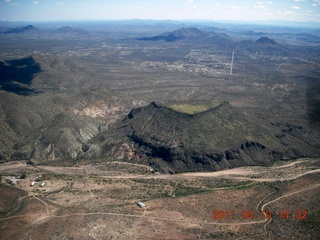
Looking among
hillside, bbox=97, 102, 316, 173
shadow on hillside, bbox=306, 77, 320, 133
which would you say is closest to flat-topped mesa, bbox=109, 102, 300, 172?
hillside, bbox=97, 102, 316, 173

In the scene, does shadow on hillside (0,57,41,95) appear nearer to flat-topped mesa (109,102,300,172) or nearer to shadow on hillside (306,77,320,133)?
flat-topped mesa (109,102,300,172)

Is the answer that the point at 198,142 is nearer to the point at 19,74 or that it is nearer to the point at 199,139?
the point at 199,139

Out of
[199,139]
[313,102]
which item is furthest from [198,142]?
[313,102]

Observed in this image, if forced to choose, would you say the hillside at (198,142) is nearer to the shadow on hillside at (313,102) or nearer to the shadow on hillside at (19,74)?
the shadow on hillside at (313,102)

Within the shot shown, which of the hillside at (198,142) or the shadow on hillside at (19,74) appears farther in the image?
the shadow on hillside at (19,74)

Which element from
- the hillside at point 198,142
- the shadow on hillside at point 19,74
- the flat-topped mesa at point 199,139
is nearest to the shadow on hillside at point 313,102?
the hillside at point 198,142

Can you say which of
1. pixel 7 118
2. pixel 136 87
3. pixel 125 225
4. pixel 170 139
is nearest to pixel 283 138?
pixel 170 139
